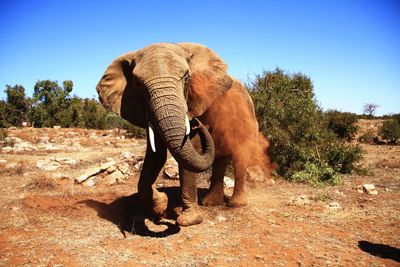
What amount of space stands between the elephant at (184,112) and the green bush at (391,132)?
739 inches

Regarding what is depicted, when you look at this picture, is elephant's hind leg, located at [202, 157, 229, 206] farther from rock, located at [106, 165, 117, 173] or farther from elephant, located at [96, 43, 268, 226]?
rock, located at [106, 165, 117, 173]

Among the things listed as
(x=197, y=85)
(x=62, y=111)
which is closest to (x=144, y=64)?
(x=197, y=85)

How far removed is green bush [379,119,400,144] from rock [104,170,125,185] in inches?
806

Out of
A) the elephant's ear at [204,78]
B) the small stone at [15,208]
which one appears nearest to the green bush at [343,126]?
the elephant's ear at [204,78]

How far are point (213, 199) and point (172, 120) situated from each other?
3251 millimetres

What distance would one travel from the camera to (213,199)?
284 inches

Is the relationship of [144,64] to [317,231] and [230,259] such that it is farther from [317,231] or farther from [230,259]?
[317,231]

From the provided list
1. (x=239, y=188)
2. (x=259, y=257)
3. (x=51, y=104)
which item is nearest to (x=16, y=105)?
(x=51, y=104)

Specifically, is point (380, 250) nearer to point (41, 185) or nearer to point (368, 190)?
point (368, 190)

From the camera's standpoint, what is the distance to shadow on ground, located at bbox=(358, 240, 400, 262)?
4601mm

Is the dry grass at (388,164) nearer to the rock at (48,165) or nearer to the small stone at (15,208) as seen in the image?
the rock at (48,165)

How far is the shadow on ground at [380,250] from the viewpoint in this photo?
15.1 ft

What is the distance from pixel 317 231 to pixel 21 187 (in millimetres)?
6862

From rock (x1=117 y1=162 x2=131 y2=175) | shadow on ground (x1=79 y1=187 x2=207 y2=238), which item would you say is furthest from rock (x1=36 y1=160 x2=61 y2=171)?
shadow on ground (x1=79 y1=187 x2=207 y2=238)
